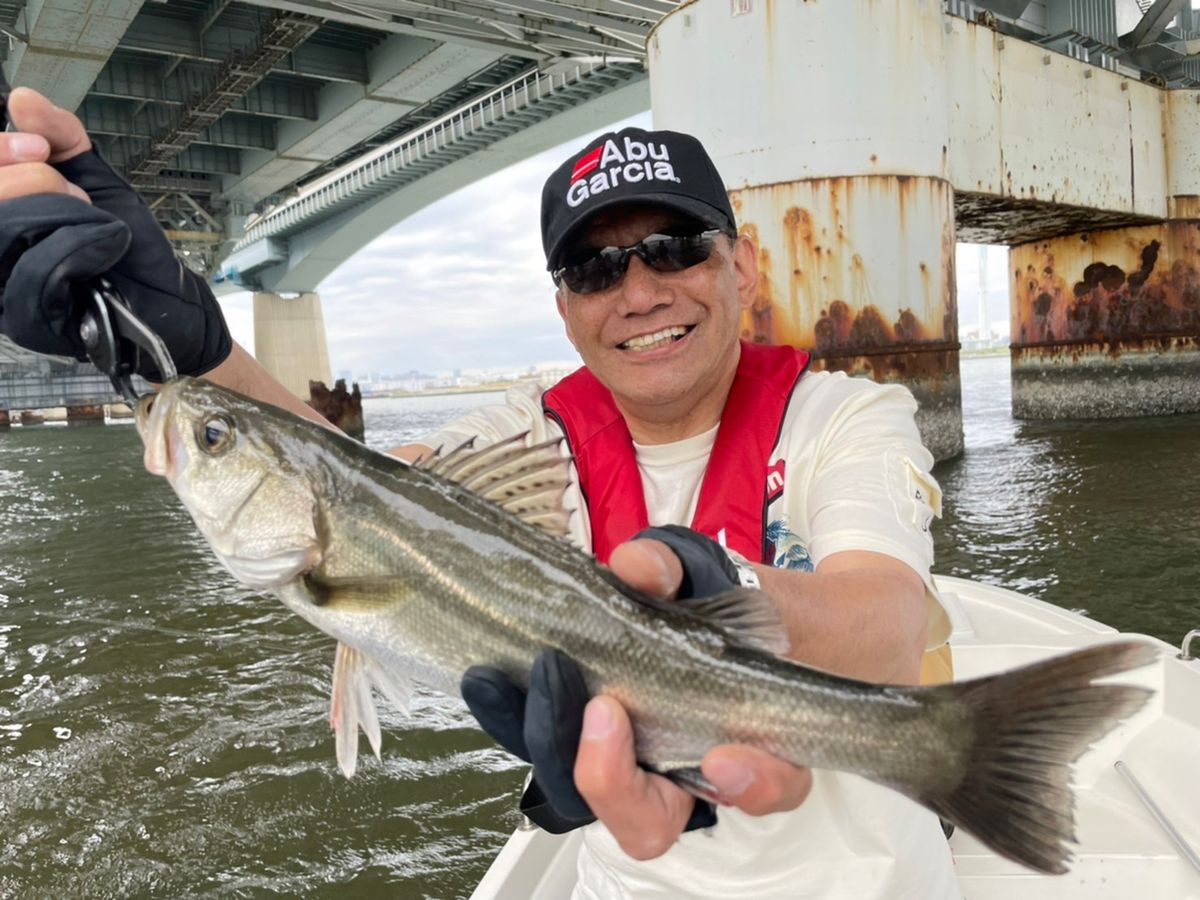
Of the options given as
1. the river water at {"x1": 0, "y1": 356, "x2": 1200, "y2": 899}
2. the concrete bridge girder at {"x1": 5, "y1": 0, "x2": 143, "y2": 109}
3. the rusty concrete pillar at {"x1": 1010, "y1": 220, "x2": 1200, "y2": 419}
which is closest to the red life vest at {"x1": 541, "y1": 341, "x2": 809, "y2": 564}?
the river water at {"x1": 0, "y1": 356, "x2": 1200, "y2": 899}

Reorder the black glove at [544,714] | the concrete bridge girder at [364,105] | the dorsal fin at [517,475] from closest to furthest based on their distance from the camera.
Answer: the black glove at [544,714] → the dorsal fin at [517,475] → the concrete bridge girder at [364,105]

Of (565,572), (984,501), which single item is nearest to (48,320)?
(565,572)

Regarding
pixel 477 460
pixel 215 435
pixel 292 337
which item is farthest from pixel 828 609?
pixel 292 337

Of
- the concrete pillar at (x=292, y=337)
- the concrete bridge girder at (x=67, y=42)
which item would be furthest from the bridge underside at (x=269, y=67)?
the concrete pillar at (x=292, y=337)

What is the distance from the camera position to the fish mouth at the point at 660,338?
3.48 meters

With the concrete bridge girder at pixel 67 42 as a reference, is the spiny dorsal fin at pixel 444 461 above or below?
below

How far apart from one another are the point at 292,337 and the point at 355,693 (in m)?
52.6

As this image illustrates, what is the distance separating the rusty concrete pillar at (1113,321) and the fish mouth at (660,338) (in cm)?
2849

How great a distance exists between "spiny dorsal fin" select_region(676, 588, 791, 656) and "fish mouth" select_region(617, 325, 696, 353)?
4.80 feet

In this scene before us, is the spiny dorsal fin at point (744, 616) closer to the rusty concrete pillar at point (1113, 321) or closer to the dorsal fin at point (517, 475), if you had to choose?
the dorsal fin at point (517, 475)

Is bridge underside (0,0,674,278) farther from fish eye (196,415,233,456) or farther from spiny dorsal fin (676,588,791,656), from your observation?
spiny dorsal fin (676,588,791,656)

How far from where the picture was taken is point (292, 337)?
169ft

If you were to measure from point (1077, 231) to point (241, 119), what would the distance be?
105 feet

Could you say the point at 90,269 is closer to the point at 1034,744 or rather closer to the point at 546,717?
the point at 546,717
